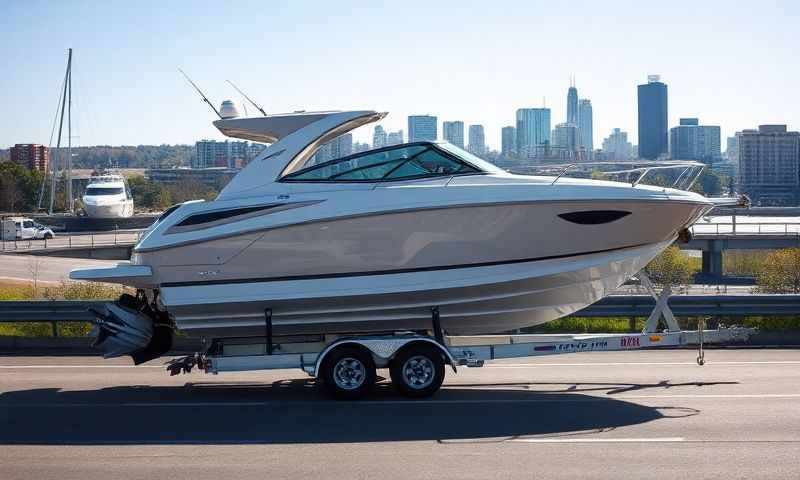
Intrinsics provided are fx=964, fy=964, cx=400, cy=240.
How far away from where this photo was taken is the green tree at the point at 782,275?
3075 centimetres

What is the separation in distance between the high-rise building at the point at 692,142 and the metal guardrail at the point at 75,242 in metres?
42.0

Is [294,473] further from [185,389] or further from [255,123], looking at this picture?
[255,123]

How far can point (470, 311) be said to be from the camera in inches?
452

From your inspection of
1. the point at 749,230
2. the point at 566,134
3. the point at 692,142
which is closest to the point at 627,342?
the point at 566,134

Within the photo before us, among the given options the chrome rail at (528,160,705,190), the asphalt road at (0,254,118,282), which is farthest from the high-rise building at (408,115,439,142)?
the asphalt road at (0,254,118,282)

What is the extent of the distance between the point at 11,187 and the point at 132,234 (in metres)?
31.7

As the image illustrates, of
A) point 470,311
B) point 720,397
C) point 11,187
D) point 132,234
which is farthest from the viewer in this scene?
point 11,187

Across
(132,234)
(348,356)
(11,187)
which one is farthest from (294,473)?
(11,187)

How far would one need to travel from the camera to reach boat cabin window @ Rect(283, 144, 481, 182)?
1149 centimetres

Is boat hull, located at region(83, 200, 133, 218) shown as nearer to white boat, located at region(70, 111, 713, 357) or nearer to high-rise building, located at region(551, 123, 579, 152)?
high-rise building, located at region(551, 123, 579, 152)

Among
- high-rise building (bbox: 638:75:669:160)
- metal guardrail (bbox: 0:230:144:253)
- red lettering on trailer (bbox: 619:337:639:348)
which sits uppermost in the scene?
high-rise building (bbox: 638:75:669:160)

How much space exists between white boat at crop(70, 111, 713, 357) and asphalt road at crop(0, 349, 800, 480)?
103cm

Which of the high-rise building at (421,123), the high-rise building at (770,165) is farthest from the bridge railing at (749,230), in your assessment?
the high-rise building at (421,123)

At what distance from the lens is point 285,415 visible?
1020cm
